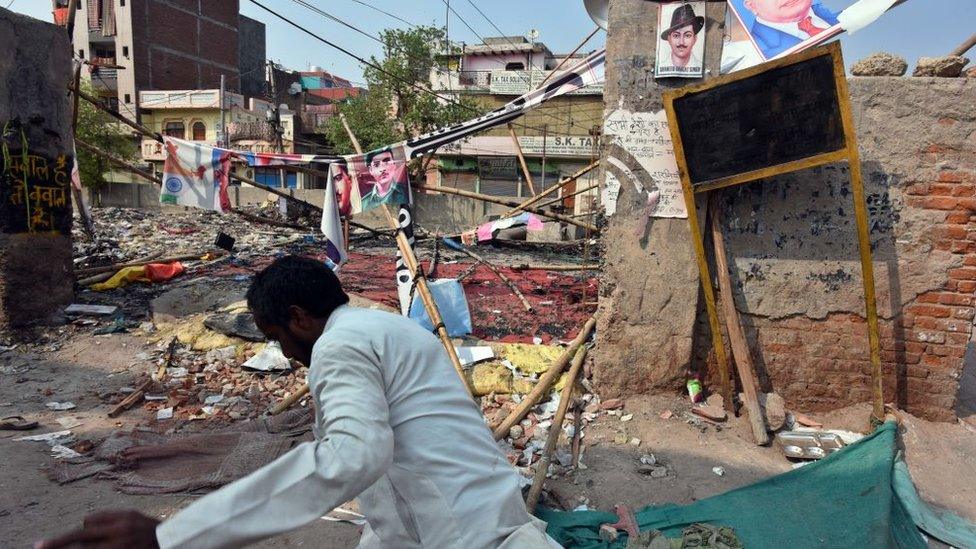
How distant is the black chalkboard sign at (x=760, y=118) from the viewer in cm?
327

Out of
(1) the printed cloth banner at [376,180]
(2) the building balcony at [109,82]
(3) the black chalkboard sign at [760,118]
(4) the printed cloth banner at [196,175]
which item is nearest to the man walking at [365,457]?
(3) the black chalkboard sign at [760,118]

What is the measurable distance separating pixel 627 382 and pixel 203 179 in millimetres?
5612

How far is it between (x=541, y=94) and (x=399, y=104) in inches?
685

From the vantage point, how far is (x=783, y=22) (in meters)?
3.71

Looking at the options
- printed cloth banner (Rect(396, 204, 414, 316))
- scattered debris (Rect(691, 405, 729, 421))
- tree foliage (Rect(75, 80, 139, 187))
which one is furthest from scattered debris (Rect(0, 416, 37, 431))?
tree foliage (Rect(75, 80, 139, 187))

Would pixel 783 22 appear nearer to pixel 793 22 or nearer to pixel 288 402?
pixel 793 22

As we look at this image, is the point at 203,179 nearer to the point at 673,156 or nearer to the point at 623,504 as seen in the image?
the point at 673,156

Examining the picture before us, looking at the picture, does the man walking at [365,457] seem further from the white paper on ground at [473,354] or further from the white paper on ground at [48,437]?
the white paper on ground at [48,437]

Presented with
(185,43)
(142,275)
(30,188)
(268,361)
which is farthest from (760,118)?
(185,43)

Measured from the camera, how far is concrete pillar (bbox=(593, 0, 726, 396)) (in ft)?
12.3

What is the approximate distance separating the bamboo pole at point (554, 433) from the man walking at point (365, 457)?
41.1 inches

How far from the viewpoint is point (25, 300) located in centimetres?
550

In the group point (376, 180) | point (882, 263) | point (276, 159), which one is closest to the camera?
point (882, 263)

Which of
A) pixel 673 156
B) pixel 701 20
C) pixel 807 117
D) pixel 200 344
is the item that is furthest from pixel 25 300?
pixel 807 117
